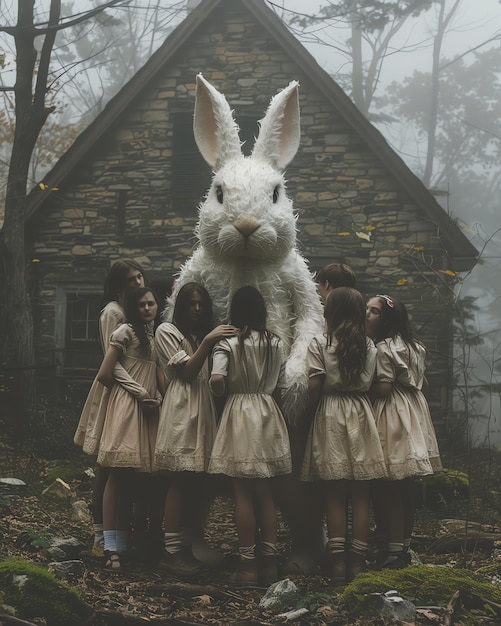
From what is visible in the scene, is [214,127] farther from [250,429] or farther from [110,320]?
[250,429]

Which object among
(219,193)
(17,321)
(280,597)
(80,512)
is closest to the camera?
(280,597)

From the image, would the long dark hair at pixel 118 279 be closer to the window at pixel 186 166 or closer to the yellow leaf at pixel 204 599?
the yellow leaf at pixel 204 599

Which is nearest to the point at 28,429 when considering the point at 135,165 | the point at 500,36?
the point at 135,165

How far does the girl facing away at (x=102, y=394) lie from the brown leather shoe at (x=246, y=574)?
0.97 meters

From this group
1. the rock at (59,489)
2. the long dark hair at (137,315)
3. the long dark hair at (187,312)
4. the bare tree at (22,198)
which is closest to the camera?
the long dark hair at (187,312)

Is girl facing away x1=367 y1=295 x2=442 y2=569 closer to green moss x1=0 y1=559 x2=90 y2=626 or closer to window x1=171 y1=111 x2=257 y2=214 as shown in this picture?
green moss x1=0 y1=559 x2=90 y2=626

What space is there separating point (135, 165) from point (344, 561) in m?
8.49

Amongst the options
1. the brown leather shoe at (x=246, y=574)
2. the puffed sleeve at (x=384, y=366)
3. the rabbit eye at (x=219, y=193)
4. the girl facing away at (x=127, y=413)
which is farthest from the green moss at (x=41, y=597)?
the rabbit eye at (x=219, y=193)

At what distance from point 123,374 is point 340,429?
1.37 m

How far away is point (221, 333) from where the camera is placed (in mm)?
4227

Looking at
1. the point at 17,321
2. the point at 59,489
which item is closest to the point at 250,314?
the point at 59,489

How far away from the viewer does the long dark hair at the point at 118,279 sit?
16.0 ft

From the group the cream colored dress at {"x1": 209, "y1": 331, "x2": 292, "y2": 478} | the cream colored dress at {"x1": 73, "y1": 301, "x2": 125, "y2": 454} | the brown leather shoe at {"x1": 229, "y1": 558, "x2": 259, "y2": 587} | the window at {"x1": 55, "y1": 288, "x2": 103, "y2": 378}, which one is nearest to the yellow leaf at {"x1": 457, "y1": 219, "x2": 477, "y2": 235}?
the cream colored dress at {"x1": 209, "y1": 331, "x2": 292, "y2": 478}

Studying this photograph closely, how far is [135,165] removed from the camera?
37.7 feet
